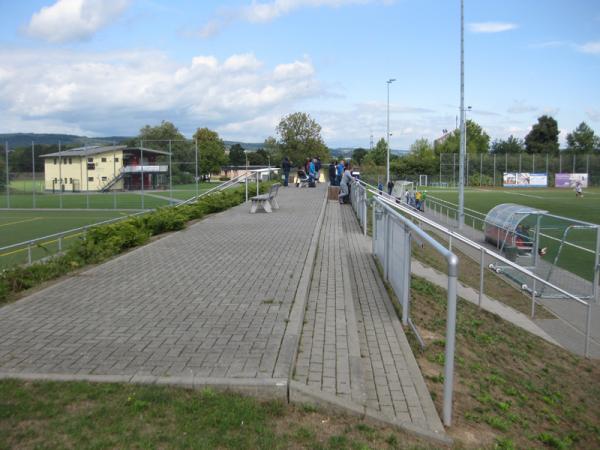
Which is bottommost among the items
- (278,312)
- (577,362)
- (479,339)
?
(577,362)

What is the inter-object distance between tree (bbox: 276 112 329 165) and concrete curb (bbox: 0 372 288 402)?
5725 cm

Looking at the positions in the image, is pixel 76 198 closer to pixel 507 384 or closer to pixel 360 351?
pixel 360 351

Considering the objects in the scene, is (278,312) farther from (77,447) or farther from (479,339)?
(77,447)

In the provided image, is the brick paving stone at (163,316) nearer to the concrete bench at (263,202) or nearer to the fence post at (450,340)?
the fence post at (450,340)

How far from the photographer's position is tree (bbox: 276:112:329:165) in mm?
61719

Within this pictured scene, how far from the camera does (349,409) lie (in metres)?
4.21

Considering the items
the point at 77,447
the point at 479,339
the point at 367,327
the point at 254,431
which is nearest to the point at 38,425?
the point at 77,447

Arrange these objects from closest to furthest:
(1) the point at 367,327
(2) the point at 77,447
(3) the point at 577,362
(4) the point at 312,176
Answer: (2) the point at 77,447 → (1) the point at 367,327 → (3) the point at 577,362 → (4) the point at 312,176

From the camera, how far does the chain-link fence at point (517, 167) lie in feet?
269

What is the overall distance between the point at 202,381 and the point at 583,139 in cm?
13437

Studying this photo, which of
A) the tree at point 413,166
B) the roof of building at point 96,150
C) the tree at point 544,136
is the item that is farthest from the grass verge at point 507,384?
the tree at point 544,136

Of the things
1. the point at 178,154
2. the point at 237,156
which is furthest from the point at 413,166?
the point at 178,154

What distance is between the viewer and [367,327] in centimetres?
649

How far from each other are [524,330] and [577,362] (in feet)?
Answer: 4.85
